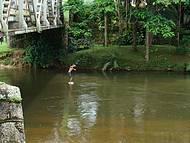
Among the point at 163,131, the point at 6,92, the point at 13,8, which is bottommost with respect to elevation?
the point at 163,131

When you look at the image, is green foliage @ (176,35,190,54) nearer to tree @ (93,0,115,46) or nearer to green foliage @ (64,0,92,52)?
tree @ (93,0,115,46)

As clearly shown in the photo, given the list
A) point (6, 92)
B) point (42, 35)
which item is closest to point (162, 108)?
point (6, 92)

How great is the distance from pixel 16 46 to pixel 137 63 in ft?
32.4

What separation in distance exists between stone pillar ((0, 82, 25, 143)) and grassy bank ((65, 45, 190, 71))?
20.7 m

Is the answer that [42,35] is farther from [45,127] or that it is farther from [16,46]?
[45,127]

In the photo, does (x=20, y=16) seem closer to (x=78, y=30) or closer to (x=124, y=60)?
(x=124, y=60)

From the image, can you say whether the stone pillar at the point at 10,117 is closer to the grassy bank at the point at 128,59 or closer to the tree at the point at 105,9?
the grassy bank at the point at 128,59

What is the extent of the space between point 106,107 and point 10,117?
1111 cm

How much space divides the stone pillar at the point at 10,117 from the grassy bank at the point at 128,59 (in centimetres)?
2072

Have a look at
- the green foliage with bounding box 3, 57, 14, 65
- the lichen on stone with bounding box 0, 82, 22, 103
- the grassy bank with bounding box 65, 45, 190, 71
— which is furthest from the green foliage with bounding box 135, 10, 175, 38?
the lichen on stone with bounding box 0, 82, 22, 103

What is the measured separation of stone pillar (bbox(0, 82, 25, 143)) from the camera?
5.10 meters

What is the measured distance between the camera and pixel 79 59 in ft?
87.2

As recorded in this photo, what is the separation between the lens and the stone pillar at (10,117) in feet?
16.7

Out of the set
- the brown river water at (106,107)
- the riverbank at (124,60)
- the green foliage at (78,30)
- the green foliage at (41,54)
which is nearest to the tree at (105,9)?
the green foliage at (78,30)
